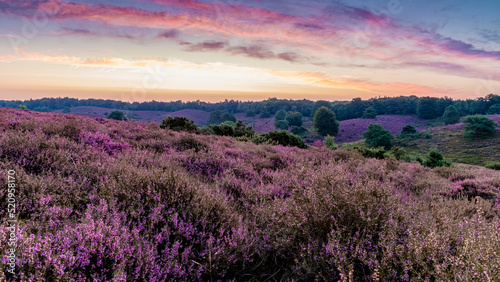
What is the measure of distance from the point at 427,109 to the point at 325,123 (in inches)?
2078

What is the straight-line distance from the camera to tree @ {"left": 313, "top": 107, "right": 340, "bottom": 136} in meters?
85.1

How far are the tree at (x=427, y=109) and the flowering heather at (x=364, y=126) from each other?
12.0 feet

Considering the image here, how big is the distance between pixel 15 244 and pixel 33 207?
1.31 meters

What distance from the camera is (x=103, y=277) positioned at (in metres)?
1.99

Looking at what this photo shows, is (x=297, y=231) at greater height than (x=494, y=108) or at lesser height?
lesser

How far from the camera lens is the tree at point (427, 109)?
4141 inches

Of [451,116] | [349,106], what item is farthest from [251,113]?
[451,116]

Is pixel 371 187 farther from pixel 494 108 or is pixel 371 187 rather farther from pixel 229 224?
pixel 494 108

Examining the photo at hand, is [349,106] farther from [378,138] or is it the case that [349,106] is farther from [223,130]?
[223,130]

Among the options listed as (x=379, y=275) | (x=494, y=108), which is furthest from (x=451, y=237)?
(x=494, y=108)

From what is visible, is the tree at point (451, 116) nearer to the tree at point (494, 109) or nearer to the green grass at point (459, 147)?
the tree at point (494, 109)

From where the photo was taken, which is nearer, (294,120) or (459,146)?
(459,146)

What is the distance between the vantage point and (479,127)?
56500 mm

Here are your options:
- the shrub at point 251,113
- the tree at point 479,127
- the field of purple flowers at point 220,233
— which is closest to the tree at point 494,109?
the tree at point 479,127
